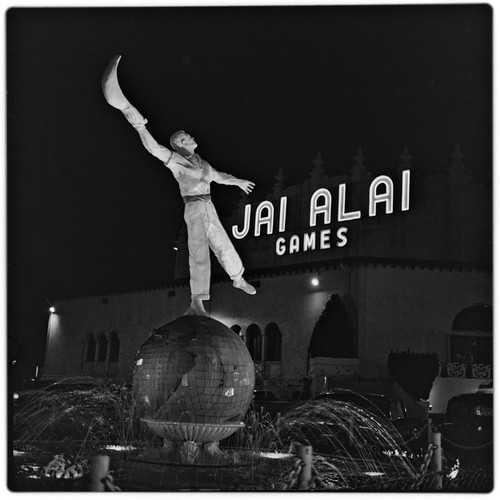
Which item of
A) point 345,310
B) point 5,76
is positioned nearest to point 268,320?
point 345,310

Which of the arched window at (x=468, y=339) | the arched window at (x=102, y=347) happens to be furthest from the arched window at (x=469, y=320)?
the arched window at (x=102, y=347)

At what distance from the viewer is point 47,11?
10570 millimetres

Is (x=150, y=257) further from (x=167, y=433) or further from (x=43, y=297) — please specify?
(x=167, y=433)

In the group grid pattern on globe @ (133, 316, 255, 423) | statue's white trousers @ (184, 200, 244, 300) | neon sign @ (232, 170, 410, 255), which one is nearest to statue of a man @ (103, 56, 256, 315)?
statue's white trousers @ (184, 200, 244, 300)

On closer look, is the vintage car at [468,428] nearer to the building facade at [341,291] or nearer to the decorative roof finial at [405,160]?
the building facade at [341,291]

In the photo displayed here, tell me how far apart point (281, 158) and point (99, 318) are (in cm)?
637

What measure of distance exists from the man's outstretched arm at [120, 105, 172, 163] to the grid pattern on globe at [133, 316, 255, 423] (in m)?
1.98

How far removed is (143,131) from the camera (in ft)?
26.5

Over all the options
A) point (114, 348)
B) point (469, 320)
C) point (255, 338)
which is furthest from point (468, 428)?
point (114, 348)

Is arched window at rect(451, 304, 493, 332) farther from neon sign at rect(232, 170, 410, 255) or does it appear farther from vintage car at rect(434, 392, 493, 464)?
neon sign at rect(232, 170, 410, 255)

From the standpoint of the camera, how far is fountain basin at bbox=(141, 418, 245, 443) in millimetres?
7516

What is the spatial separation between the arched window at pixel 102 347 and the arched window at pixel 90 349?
131 millimetres

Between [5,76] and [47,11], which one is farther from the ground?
[47,11]

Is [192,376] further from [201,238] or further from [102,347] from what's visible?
[102,347]
